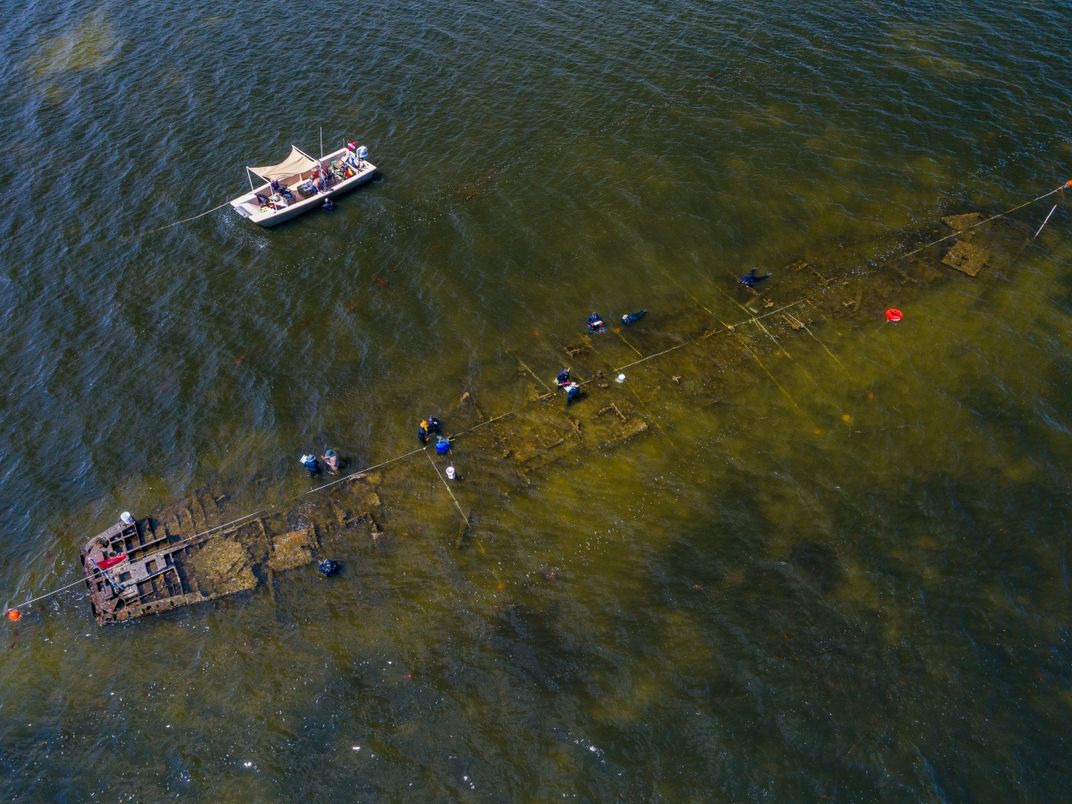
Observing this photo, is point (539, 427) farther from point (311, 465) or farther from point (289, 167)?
point (289, 167)

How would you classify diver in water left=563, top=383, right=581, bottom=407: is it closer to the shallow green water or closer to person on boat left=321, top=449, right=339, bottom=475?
the shallow green water

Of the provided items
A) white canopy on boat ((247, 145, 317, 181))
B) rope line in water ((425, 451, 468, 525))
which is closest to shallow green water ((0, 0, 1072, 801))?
rope line in water ((425, 451, 468, 525))

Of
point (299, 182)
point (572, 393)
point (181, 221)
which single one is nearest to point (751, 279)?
point (572, 393)

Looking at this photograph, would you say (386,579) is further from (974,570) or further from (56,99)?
(56,99)

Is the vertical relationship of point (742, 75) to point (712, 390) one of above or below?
above

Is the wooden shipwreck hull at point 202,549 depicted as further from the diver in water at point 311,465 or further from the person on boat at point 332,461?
the diver in water at point 311,465

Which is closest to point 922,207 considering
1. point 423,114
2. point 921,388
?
point 921,388

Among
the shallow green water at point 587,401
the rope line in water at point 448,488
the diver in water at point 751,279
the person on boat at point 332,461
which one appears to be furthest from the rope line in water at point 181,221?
the diver in water at point 751,279
